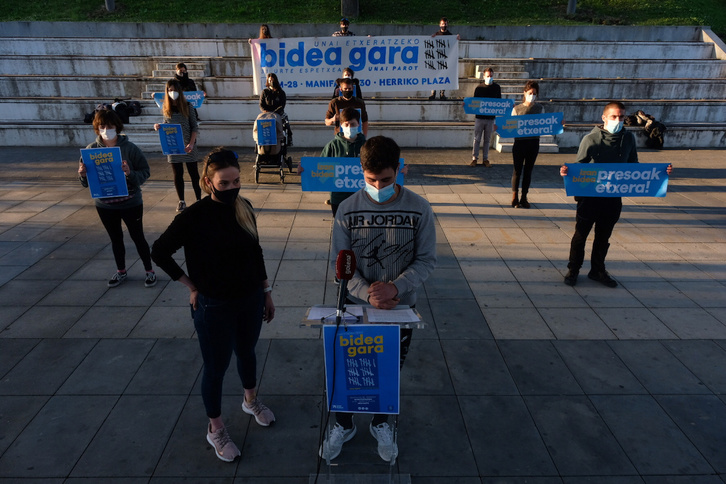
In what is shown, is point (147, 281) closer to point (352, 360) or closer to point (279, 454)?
point (279, 454)

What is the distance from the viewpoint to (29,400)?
157 inches

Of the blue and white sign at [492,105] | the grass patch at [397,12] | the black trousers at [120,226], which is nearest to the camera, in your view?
the black trousers at [120,226]

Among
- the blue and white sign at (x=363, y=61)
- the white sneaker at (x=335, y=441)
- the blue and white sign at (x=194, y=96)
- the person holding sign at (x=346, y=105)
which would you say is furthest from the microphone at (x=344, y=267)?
the blue and white sign at (x=363, y=61)

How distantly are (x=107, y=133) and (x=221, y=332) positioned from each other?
3511 millimetres

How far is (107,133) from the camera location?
5414 millimetres

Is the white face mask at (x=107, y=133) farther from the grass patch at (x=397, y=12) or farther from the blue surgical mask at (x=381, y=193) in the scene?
the grass patch at (x=397, y=12)

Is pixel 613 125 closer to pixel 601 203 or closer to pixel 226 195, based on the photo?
pixel 601 203

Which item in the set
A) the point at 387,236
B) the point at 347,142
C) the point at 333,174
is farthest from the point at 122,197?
the point at 387,236

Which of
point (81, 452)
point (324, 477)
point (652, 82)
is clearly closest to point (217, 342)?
point (324, 477)

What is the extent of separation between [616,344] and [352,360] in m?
3.45

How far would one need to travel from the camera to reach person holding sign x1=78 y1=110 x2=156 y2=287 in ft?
17.8

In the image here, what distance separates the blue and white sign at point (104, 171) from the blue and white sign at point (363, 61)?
738 cm

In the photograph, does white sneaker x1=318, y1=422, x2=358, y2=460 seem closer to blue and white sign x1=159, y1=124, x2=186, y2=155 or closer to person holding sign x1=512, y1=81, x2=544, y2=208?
blue and white sign x1=159, y1=124, x2=186, y2=155

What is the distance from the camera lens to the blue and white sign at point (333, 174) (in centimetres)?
632
